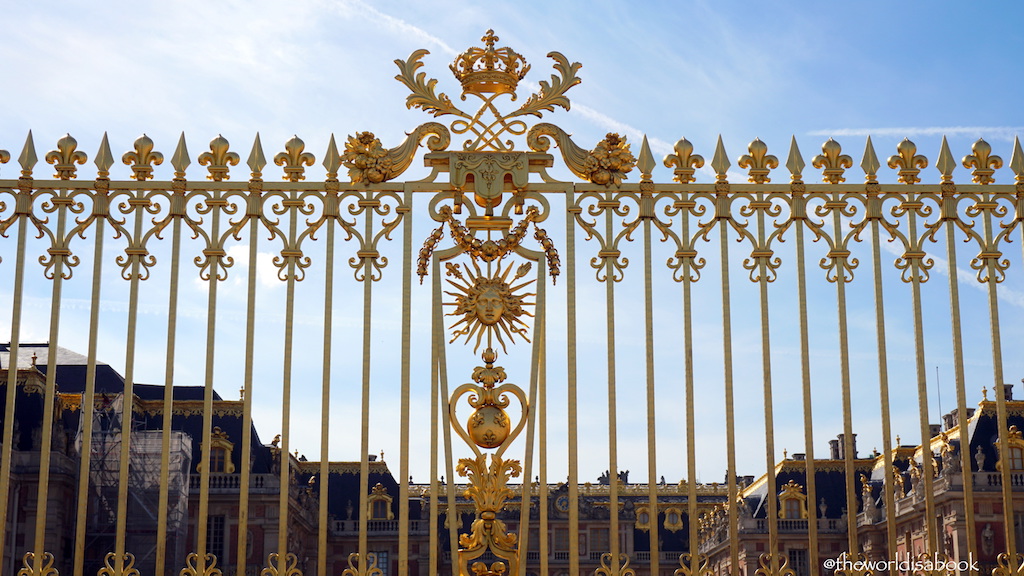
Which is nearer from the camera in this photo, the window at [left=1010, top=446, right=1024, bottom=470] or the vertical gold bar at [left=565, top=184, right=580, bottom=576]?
the vertical gold bar at [left=565, top=184, right=580, bottom=576]

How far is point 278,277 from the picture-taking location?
7.04 meters

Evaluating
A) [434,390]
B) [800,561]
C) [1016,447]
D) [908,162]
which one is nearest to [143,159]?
[434,390]

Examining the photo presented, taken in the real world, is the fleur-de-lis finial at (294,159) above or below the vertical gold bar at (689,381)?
above

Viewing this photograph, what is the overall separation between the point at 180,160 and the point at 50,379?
135 cm

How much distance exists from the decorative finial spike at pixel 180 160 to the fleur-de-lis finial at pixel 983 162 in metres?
4.29

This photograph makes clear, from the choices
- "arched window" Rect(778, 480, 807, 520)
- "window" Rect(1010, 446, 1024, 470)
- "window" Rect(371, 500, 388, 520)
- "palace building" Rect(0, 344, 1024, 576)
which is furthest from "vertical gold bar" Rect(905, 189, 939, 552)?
"window" Rect(371, 500, 388, 520)

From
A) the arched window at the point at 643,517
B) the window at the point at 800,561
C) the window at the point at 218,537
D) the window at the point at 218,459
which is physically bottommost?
the window at the point at 800,561

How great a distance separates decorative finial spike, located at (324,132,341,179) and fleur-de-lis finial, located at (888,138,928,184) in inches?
120

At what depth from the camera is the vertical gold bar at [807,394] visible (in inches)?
266

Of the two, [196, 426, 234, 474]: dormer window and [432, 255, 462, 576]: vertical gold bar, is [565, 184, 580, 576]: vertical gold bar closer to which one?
[432, 255, 462, 576]: vertical gold bar

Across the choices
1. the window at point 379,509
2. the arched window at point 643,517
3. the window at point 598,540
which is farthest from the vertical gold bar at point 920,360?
the window at point 598,540

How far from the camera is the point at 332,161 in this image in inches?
282

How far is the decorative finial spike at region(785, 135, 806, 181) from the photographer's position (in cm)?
718

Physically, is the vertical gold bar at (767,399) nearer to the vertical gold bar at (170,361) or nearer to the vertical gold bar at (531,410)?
the vertical gold bar at (531,410)
